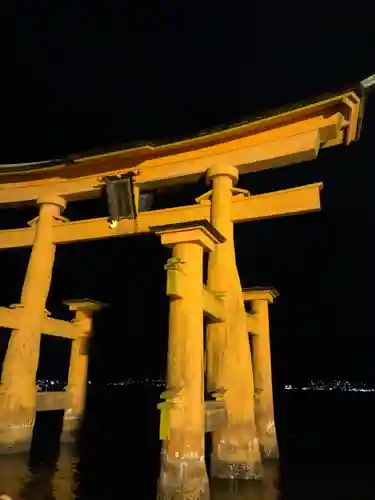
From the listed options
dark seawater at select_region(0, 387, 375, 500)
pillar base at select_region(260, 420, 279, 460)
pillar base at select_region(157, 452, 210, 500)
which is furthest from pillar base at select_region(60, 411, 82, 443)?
pillar base at select_region(157, 452, 210, 500)

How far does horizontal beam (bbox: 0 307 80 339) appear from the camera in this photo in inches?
Result: 343

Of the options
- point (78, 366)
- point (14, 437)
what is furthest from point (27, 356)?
point (78, 366)

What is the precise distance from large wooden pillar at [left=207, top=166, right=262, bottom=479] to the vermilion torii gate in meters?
0.02

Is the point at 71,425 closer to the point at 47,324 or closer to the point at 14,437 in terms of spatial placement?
the point at 14,437

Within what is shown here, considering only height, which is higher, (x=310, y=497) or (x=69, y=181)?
(x=69, y=181)

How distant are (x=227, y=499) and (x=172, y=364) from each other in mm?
2341

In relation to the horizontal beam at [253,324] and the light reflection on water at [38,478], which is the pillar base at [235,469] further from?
the horizontal beam at [253,324]

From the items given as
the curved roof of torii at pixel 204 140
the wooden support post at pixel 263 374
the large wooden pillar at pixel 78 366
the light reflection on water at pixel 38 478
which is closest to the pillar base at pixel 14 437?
the light reflection on water at pixel 38 478

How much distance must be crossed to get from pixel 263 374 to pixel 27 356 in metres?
5.04

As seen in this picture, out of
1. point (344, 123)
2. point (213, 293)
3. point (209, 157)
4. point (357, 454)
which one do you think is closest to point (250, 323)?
point (213, 293)

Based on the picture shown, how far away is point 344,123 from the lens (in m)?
7.68

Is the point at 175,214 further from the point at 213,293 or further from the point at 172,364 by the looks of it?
the point at 172,364

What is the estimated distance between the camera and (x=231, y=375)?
23.8ft

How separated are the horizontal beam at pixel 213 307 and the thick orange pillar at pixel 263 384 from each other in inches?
97.0
